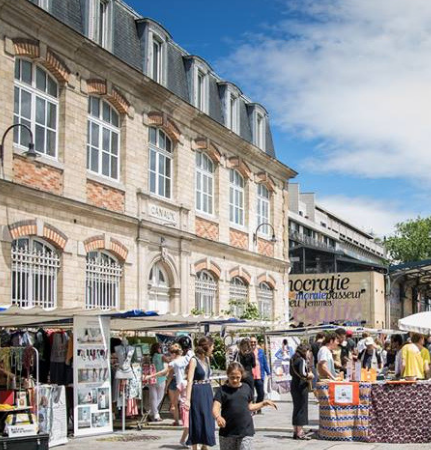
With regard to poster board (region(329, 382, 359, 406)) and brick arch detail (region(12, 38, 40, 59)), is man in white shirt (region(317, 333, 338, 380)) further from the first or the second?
Result: brick arch detail (region(12, 38, 40, 59))

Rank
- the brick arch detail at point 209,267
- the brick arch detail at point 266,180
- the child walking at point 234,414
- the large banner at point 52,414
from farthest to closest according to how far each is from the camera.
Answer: the brick arch detail at point 266,180
the brick arch detail at point 209,267
the large banner at point 52,414
the child walking at point 234,414

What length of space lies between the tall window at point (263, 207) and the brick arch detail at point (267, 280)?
64.8 inches

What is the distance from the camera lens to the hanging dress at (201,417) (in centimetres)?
1048

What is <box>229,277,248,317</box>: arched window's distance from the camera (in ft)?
92.2

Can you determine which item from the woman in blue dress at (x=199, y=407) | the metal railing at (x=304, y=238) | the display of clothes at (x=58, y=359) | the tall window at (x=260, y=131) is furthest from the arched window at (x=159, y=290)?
the metal railing at (x=304, y=238)

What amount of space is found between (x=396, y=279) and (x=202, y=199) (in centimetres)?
2101

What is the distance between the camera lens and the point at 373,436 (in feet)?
42.5

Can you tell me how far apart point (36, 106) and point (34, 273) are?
3.83m

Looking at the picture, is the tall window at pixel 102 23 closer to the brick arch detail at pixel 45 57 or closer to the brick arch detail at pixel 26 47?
A: the brick arch detail at pixel 45 57

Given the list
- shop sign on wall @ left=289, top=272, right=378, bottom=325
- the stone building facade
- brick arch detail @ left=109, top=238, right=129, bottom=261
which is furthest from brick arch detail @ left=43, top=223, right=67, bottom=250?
shop sign on wall @ left=289, top=272, right=378, bottom=325

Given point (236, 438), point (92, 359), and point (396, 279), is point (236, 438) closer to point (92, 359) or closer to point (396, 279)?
point (92, 359)

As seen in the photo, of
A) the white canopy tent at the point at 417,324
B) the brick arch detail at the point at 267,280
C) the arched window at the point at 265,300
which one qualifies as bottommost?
the white canopy tent at the point at 417,324

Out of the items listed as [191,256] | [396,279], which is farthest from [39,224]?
[396,279]

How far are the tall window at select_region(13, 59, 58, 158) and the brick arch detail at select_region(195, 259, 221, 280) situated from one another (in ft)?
24.8
